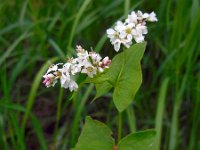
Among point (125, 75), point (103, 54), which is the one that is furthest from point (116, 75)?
point (103, 54)

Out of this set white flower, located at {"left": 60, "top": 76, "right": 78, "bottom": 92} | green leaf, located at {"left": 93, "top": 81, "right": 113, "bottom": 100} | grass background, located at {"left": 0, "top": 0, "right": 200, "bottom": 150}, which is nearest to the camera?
white flower, located at {"left": 60, "top": 76, "right": 78, "bottom": 92}

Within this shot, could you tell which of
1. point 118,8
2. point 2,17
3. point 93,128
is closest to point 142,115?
point 118,8

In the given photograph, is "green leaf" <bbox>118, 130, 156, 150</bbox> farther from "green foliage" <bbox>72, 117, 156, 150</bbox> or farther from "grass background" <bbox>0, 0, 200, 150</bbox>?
"grass background" <bbox>0, 0, 200, 150</bbox>

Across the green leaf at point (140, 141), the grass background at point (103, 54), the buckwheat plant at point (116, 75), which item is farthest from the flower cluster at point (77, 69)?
the grass background at point (103, 54)

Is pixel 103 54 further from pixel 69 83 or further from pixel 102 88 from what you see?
pixel 69 83

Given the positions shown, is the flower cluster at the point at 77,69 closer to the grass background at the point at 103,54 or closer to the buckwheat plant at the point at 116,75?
the buckwheat plant at the point at 116,75

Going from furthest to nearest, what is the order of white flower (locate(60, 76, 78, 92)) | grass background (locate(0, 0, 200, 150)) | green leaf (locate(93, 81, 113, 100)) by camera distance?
grass background (locate(0, 0, 200, 150)) → green leaf (locate(93, 81, 113, 100)) → white flower (locate(60, 76, 78, 92))

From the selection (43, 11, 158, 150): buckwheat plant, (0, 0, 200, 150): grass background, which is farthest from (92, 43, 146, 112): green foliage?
(0, 0, 200, 150): grass background
